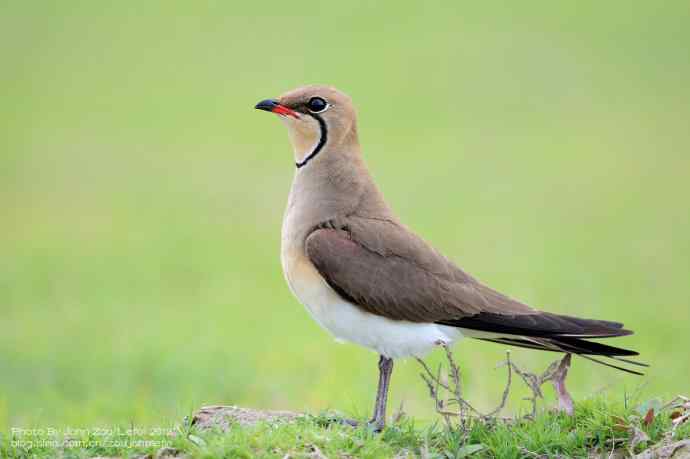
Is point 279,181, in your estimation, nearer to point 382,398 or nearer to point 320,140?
point 320,140

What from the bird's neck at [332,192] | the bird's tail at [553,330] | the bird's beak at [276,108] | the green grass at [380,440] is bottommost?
the green grass at [380,440]

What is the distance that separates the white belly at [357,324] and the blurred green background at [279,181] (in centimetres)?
52

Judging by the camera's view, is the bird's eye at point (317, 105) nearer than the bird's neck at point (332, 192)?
A: No

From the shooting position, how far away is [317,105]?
20.2 feet

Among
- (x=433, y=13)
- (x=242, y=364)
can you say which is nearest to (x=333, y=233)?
(x=242, y=364)

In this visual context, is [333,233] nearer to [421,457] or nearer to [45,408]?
[421,457]

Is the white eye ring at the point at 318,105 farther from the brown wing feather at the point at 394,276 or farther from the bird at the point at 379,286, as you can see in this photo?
the brown wing feather at the point at 394,276

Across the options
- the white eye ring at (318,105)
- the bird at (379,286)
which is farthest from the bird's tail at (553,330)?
the white eye ring at (318,105)

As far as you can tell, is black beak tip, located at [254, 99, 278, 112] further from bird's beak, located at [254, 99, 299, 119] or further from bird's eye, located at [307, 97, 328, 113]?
bird's eye, located at [307, 97, 328, 113]

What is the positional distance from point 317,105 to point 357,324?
1.35 metres

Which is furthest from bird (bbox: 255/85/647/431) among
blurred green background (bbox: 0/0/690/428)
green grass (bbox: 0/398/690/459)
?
blurred green background (bbox: 0/0/690/428)

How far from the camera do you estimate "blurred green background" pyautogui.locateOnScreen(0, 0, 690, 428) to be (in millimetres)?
11219

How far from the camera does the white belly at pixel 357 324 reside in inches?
226

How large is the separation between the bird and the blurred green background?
62cm
